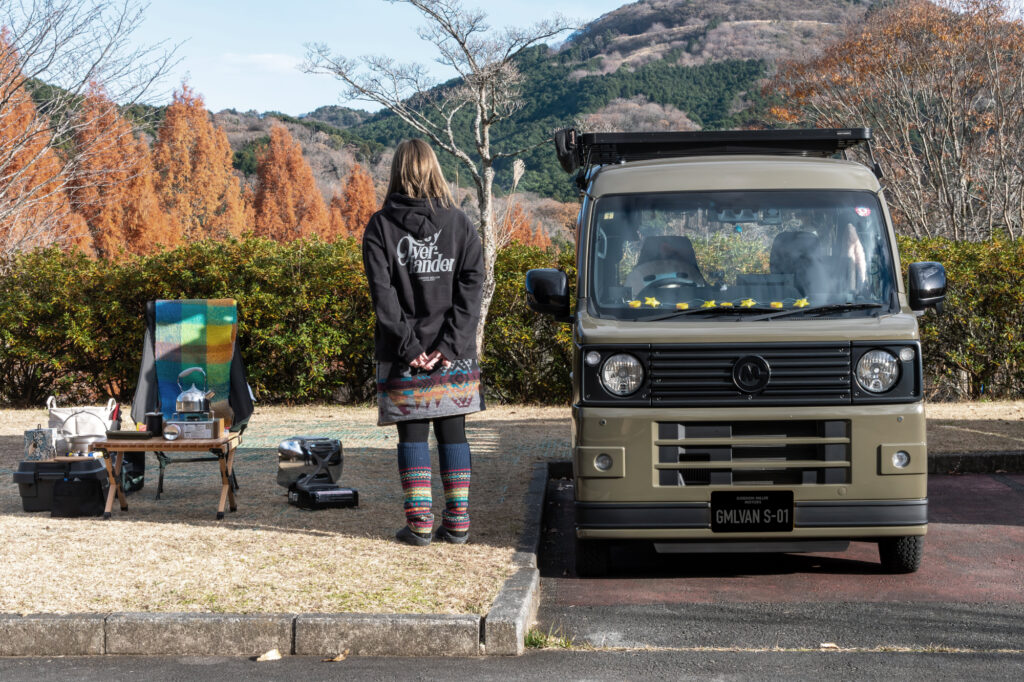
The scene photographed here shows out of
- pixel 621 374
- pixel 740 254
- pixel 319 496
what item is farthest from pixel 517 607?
pixel 319 496

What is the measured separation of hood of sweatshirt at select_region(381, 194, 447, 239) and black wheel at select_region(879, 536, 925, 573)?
321 centimetres

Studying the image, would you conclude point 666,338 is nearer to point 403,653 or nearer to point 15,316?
point 403,653

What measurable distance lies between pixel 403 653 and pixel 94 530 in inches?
127

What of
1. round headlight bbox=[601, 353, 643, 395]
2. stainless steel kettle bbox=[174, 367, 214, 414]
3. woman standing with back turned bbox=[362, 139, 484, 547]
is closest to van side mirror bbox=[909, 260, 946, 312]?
round headlight bbox=[601, 353, 643, 395]

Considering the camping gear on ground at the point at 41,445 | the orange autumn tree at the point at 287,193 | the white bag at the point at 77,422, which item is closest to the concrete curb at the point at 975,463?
the white bag at the point at 77,422

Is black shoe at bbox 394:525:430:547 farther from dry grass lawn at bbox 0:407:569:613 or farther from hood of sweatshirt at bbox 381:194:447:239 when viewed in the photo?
hood of sweatshirt at bbox 381:194:447:239

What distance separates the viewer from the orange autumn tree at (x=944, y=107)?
2156cm

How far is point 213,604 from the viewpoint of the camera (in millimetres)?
5031

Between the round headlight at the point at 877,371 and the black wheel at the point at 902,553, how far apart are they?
3.14ft

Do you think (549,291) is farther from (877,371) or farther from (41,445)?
(41,445)

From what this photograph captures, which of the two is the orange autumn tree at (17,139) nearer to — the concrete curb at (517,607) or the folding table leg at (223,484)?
the folding table leg at (223,484)

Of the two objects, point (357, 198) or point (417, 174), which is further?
point (357, 198)

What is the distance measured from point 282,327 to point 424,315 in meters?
9.48

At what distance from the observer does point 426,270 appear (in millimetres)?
6281
